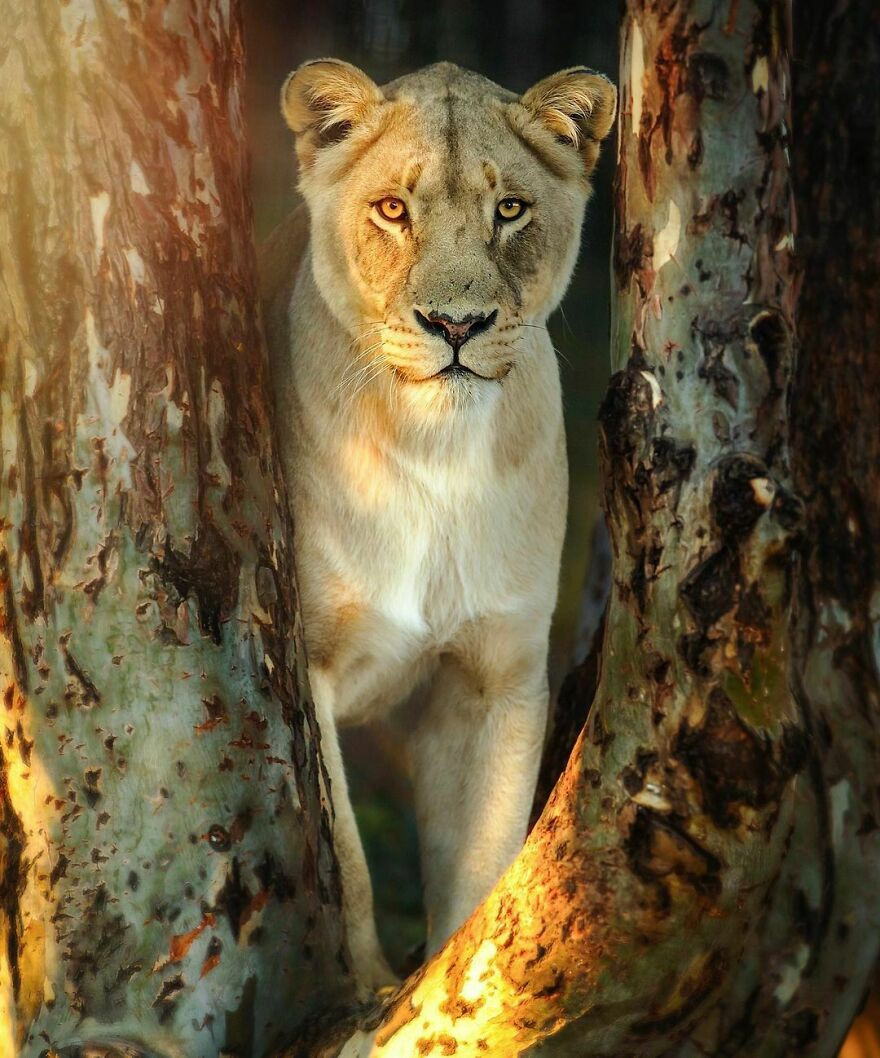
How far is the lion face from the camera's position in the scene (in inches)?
111

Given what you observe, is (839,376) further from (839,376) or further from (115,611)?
(115,611)

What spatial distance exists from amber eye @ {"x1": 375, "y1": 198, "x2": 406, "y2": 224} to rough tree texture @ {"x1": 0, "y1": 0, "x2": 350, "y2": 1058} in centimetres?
50

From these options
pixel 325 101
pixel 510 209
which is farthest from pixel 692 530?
pixel 325 101

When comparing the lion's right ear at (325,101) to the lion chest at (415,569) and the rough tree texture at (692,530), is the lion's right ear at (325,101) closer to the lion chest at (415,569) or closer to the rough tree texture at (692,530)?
the lion chest at (415,569)

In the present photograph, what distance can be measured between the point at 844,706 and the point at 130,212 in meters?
1.81

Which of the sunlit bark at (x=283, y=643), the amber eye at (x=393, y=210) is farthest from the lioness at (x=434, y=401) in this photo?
the sunlit bark at (x=283, y=643)

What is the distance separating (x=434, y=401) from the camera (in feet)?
9.99

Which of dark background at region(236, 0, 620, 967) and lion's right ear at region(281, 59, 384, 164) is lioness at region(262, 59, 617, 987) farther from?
dark background at region(236, 0, 620, 967)

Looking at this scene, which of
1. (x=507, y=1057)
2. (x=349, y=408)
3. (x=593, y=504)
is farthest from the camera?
(x=593, y=504)

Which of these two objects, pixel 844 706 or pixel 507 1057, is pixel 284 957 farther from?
pixel 844 706

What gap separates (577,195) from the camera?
3.20 meters

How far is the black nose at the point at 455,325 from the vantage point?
2.76 metres

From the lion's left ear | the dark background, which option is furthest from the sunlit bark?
the dark background

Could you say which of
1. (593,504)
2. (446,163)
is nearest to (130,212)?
(446,163)
